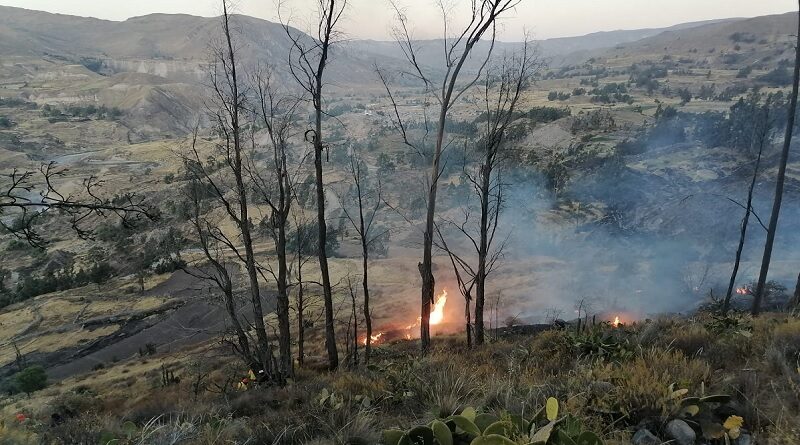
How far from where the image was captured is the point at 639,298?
87.7ft

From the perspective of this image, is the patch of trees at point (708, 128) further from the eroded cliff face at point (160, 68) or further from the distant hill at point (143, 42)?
the eroded cliff face at point (160, 68)

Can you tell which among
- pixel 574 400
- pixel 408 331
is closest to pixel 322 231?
pixel 574 400

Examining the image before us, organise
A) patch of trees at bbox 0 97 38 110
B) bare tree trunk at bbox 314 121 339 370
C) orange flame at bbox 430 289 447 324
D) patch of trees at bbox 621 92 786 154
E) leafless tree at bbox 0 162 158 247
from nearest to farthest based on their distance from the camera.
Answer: leafless tree at bbox 0 162 158 247 → bare tree trunk at bbox 314 121 339 370 → orange flame at bbox 430 289 447 324 → patch of trees at bbox 621 92 786 154 → patch of trees at bbox 0 97 38 110

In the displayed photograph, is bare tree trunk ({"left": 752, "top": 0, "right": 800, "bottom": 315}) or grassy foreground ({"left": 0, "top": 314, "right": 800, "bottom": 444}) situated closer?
grassy foreground ({"left": 0, "top": 314, "right": 800, "bottom": 444})

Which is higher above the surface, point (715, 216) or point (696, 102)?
point (696, 102)

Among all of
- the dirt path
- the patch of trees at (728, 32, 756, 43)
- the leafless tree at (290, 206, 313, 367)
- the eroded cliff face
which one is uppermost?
the patch of trees at (728, 32, 756, 43)

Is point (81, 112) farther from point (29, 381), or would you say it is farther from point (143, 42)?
point (143, 42)

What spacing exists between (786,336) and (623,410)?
324 centimetres

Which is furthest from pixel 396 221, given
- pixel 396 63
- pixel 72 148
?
pixel 396 63

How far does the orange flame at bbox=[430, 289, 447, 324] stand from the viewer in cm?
2716

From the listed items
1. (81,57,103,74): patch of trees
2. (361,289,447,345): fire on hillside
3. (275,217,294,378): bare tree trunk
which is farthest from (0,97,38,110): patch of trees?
(275,217,294,378): bare tree trunk

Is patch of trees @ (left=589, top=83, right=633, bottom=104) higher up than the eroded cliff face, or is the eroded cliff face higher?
the eroded cliff face

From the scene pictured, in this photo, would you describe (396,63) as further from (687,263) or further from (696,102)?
(687,263)

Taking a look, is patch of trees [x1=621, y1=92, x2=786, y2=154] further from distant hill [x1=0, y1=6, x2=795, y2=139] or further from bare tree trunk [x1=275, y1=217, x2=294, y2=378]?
bare tree trunk [x1=275, y1=217, x2=294, y2=378]
